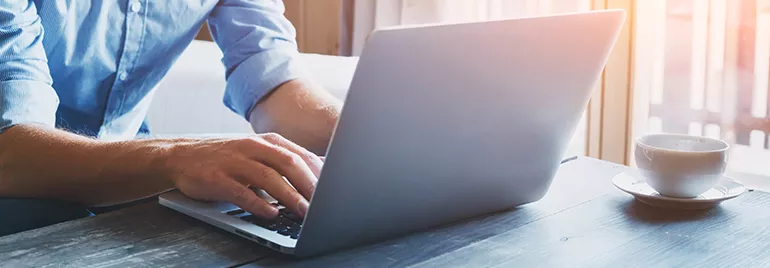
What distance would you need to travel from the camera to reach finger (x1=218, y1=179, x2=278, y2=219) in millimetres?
757

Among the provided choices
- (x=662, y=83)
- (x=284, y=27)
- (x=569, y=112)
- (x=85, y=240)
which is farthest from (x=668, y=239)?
(x=662, y=83)

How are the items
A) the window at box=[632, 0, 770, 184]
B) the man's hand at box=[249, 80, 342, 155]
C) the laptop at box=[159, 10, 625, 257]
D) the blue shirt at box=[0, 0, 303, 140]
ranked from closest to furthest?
the laptop at box=[159, 10, 625, 257], the man's hand at box=[249, 80, 342, 155], the blue shirt at box=[0, 0, 303, 140], the window at box=[632, 0, 770, 184]

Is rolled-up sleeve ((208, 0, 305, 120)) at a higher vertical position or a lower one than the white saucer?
higher

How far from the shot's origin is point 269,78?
1.33 meters

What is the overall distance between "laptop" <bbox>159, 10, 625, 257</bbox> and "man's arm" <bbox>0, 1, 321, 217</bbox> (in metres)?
0.03

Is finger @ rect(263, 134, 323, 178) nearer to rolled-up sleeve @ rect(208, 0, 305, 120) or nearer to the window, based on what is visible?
rolled-up sleeve @ rect(208, 0, 305, 120)

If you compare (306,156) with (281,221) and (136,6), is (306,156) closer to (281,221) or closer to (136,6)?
(281,221)

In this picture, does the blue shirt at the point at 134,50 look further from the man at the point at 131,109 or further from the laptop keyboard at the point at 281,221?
the laptop keyboard at the point at 281,221

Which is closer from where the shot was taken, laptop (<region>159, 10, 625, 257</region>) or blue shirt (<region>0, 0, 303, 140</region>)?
laptop (<region>159, 10, 625, 257</region>)

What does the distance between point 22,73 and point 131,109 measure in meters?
0.40

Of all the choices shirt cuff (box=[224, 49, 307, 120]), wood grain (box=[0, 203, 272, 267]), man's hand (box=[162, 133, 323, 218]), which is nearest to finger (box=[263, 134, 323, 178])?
man's hand (box=[162, 133, 323, 218])

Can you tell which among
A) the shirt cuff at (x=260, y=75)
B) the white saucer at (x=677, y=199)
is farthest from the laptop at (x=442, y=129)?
the shirt cuff at (x=260, y=75)

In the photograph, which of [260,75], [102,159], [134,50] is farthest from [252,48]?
[102,159]

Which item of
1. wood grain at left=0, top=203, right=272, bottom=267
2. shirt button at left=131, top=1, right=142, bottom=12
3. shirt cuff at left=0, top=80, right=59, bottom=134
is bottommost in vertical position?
wood grain at left=0, top=203, right=272, bottom=267
